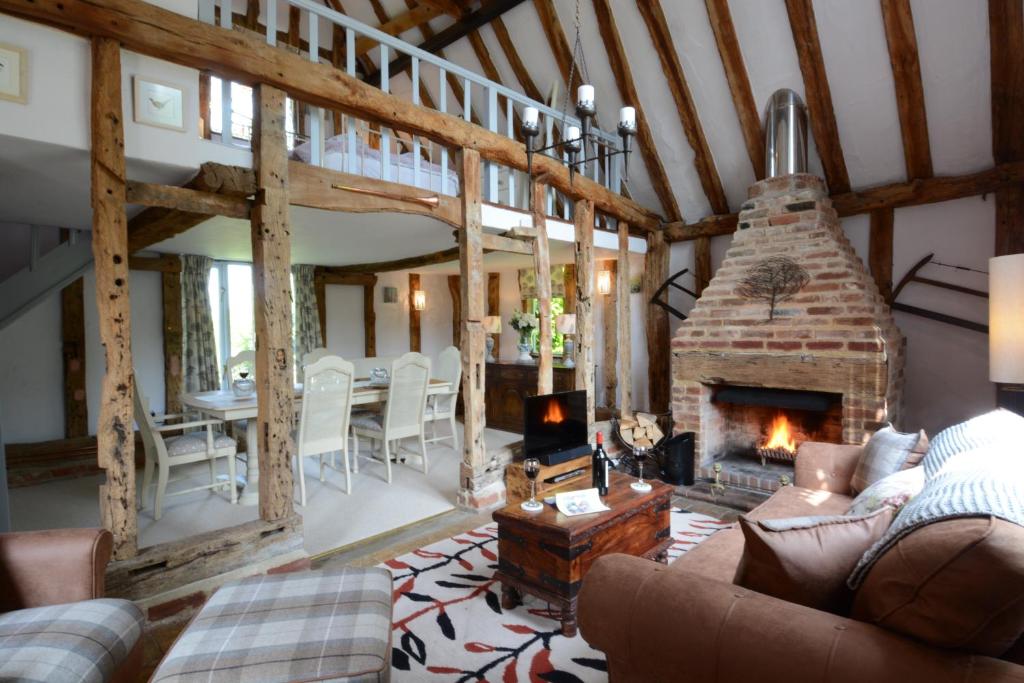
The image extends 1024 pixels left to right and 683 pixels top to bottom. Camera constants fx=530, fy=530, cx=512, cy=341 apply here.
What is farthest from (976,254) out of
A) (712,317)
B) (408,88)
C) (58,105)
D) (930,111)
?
(408,88)

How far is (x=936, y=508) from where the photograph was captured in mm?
1232

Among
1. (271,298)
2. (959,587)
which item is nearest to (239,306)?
(271,298)

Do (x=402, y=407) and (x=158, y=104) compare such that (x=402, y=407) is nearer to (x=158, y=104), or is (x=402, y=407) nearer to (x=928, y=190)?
(x=158, y=104)

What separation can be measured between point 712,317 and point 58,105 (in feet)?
14.3

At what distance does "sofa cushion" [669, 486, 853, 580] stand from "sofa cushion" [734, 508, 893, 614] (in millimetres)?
285

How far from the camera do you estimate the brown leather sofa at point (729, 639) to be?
106 centimetres

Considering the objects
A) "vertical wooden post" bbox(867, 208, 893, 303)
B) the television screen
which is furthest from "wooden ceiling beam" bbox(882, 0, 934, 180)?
the television screen

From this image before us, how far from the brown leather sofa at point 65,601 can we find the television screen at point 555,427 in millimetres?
2182

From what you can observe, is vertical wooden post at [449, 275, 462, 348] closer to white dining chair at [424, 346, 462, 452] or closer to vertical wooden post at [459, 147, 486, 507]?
white dining chair at [424, 346, 462, 452]

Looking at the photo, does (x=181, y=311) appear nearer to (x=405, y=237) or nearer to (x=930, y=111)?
(x=405, y=237)

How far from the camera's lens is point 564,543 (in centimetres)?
221

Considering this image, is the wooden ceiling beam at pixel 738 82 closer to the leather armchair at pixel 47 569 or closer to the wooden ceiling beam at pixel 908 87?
the wooden ceiling beam at pixel 908 87

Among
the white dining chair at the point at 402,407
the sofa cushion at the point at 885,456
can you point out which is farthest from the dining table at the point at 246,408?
the sofa cushion at the point at 885,456

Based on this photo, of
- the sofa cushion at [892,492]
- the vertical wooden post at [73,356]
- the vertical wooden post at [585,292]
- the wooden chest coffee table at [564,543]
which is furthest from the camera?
the vertical wooden post at [73,356]
